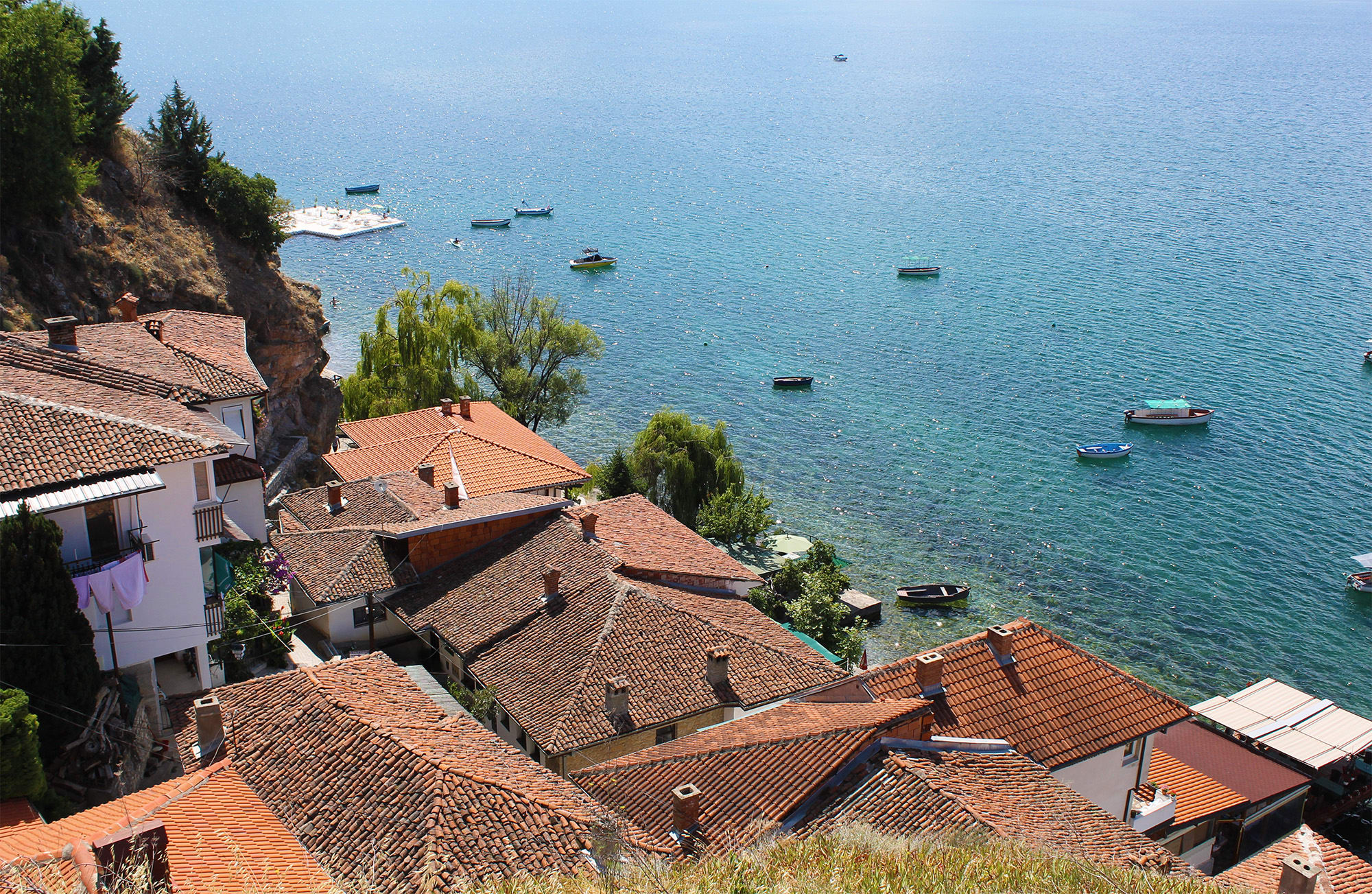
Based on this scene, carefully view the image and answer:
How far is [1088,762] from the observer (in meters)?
24.5

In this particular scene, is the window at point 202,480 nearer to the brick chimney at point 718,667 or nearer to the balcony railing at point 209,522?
the balcony railing at point 209,522

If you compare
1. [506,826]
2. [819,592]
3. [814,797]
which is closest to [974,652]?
[814,797]

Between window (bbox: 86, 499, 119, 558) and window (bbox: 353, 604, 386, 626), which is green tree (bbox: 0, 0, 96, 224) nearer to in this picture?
window (bbox: 353, 604, 386, 626)

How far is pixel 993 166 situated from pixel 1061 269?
4702cm

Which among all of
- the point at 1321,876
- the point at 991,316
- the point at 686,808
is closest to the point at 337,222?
the point at 991,316

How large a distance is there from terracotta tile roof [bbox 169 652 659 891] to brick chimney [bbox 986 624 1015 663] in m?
10.7

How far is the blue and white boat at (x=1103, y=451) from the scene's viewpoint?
208 ft

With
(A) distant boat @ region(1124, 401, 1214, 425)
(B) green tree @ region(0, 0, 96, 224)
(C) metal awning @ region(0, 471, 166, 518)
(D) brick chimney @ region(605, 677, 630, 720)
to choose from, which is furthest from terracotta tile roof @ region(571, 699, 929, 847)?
(A) distant boat @ region(1124, 401, 1214, 425)

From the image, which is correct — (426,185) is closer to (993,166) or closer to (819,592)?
(993,166)

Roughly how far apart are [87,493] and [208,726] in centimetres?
497

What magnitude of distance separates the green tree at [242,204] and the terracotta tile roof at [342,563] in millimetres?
21692

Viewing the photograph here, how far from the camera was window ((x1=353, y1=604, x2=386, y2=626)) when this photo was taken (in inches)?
1264

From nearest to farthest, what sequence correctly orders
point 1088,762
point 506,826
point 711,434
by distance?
A: point 506,826 → point 1088,762 → point 711,434

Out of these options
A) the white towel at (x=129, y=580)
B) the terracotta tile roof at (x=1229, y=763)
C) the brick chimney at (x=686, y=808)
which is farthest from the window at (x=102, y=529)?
the terracotta tile roof at (x=1229, y=763)
